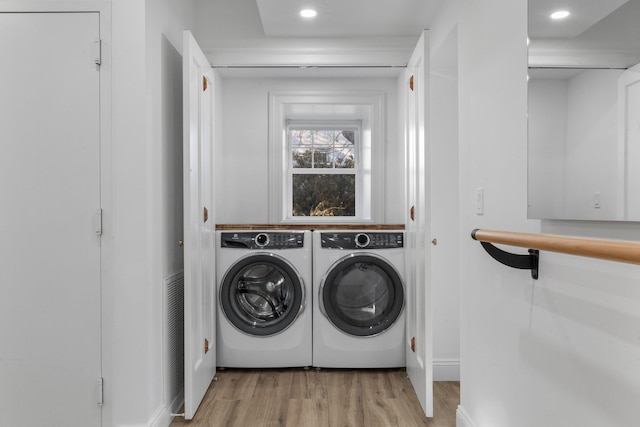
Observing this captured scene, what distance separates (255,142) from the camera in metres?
3.34

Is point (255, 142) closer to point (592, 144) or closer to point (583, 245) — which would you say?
point (592, 144)

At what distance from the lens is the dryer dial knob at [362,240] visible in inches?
105

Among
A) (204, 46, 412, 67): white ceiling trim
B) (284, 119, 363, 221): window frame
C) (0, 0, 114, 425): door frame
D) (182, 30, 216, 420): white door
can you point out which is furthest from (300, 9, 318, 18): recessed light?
(284, 119, 363, 221): window frame

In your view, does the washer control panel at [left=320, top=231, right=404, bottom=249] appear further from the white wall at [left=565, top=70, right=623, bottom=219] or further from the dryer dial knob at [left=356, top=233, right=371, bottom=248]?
the white wall at [left=565, top=70, right=623, bottom=219]

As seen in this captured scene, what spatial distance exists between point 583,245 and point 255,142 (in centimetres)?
280

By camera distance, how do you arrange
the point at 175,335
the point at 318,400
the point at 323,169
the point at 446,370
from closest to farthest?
the point at 175,335 < the point at 318,400 < the point at 446,370 < the point at 323,169

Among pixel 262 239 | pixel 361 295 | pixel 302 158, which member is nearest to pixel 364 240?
pixel 361 295

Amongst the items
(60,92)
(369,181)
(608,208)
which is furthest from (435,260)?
(60,92)

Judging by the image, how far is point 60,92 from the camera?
1780 mm

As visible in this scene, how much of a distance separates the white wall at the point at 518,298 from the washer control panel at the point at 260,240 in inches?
45.5

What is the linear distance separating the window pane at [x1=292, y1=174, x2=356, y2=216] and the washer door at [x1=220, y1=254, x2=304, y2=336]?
3.38ft

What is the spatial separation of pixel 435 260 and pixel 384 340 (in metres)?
0.60

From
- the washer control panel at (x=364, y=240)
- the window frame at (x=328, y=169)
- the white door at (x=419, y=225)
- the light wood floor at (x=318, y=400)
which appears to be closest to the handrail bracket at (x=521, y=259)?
the white door at (x=419, y=225)

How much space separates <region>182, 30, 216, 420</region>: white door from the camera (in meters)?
2.03
